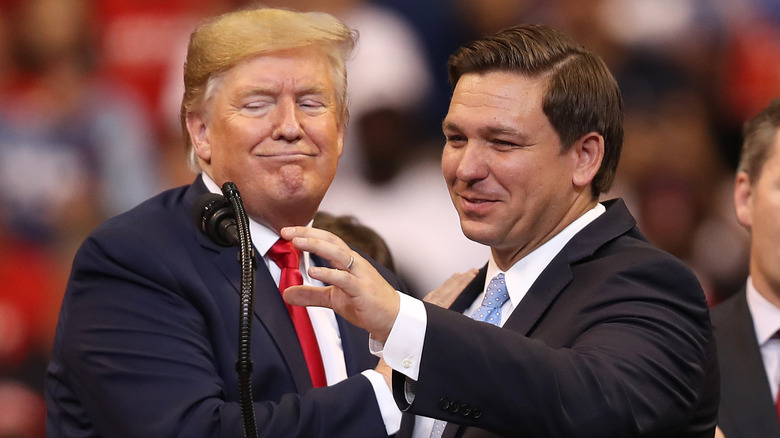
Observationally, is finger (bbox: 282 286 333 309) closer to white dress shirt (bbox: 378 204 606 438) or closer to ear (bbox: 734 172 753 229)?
white dress shirt (bbox: 378 204 606 438)

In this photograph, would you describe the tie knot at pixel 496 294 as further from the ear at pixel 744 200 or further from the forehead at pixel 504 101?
the ear at pixel 744 200

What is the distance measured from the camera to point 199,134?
2617 mm

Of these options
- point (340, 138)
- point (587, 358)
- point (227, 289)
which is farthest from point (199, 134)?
point (587, 358)

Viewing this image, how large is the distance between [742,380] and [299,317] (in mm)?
1188

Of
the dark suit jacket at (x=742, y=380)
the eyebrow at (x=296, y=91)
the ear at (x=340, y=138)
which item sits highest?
the eyebrow at (x=296, y=91)

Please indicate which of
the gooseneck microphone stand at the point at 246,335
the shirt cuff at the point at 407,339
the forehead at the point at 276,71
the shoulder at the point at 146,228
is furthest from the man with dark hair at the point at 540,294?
the shoulder at the point at 146,228

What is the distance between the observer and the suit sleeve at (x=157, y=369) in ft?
6.85

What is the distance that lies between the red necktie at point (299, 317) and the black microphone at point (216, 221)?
565 millimetres

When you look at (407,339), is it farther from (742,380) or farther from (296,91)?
(742,380)

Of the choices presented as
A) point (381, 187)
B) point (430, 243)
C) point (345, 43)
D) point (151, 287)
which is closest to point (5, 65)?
point (381, 187)

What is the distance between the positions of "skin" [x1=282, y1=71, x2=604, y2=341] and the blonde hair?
467 mm

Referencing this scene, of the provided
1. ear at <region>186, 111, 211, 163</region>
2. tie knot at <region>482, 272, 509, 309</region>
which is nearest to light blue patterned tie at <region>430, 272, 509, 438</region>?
tie knot at <region>482, 272, 509, 309</region>

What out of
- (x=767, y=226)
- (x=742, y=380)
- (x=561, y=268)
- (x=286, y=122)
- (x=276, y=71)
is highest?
(x=276, y=71)

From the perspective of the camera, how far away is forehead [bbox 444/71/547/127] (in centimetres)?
217
